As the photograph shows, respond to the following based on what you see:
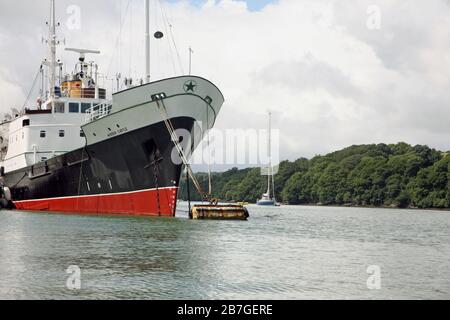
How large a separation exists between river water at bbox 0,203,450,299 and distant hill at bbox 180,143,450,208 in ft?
263

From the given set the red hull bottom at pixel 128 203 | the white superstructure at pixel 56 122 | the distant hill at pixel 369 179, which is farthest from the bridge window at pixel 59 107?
the distant hill at pixel 369 179

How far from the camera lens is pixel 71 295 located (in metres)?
18.5

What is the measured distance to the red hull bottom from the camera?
43.9m

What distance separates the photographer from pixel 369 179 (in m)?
134

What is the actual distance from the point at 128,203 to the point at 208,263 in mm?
21004

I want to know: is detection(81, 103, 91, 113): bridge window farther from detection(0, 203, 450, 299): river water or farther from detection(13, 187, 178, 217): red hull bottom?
detection(0, 203, 450, 299): river water

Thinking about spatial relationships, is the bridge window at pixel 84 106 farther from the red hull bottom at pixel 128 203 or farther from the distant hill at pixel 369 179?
the distant hill at pixel 369 179

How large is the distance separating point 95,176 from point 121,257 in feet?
70.0

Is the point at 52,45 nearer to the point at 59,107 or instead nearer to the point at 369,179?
the point at 59,107

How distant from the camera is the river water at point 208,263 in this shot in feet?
64.6

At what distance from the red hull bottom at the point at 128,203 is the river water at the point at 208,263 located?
402 centimetres

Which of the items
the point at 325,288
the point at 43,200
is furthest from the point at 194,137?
the point at 325,288

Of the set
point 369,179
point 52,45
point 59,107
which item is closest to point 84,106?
point 59,107
